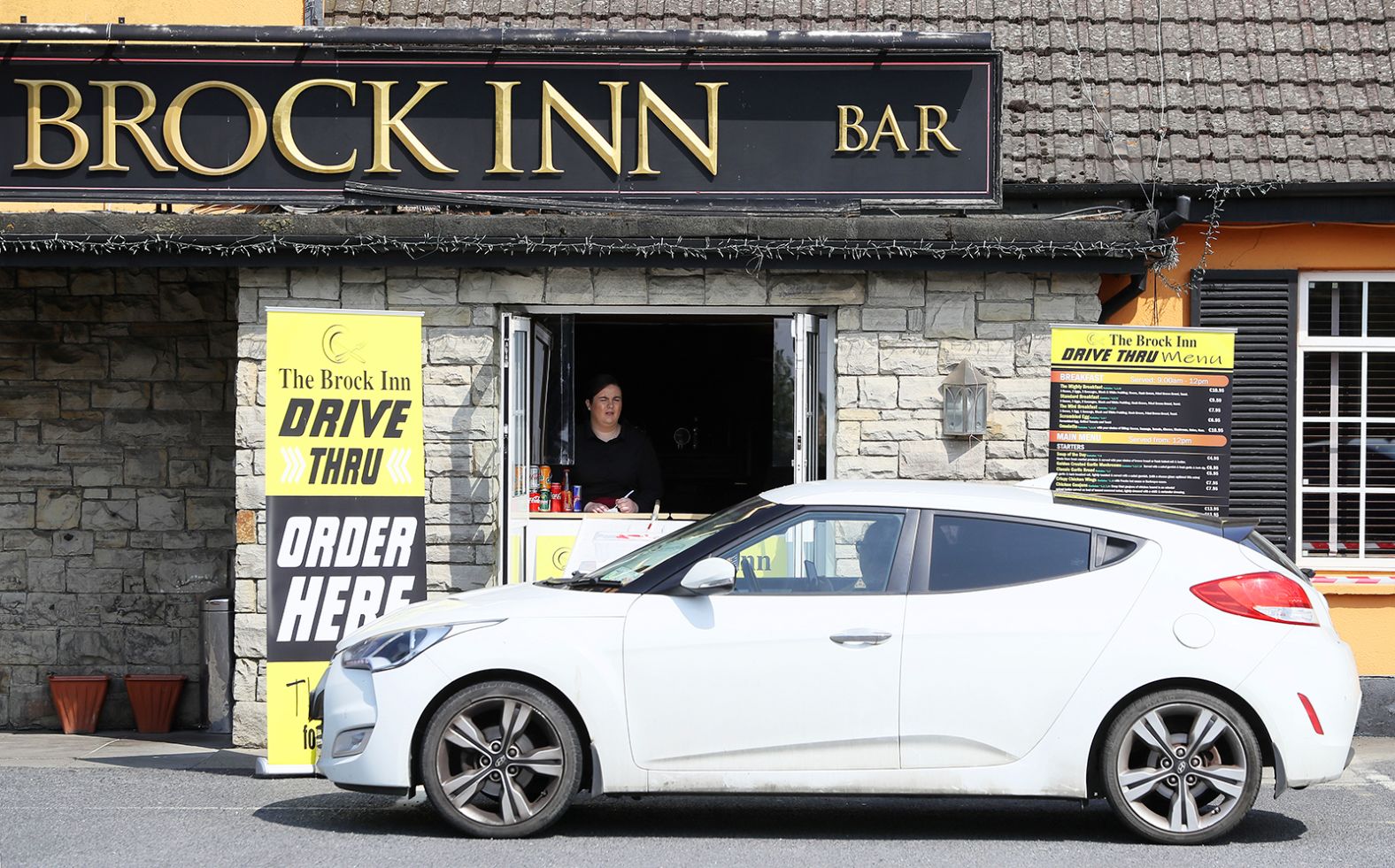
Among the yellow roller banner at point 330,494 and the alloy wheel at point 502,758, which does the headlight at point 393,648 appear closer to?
the alloy wheel at point 502,758

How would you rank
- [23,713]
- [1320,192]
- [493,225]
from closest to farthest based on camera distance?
[493,225]
[1320,192]
[23,713]

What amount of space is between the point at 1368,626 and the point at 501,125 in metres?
6.54

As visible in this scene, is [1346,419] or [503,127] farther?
[1346,419]

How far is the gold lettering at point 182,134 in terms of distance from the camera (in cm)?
957

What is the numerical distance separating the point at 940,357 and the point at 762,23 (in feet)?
10.6

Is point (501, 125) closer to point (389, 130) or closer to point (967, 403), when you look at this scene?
point (389, 130)

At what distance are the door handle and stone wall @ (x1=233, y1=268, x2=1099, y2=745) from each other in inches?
125

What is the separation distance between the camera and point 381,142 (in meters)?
9.60

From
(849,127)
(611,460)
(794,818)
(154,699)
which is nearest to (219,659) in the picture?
(154,699)

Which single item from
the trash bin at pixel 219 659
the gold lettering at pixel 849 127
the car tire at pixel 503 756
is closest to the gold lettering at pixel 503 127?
the gold lettering at pixel 849 127

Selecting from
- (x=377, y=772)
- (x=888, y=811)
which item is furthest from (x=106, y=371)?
(x=888, y=811)

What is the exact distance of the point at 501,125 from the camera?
963 cm

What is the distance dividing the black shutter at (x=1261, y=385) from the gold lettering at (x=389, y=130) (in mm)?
5143

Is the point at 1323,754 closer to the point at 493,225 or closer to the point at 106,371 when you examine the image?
the point at 493,225
